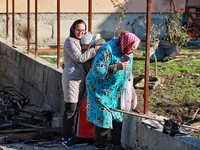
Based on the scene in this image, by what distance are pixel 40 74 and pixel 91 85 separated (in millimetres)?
3423

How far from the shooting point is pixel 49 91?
20.3ft

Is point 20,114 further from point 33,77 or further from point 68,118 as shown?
point 68,118

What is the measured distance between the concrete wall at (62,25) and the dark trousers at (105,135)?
7.78 meters

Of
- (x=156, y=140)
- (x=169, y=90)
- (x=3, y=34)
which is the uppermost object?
(x=3, y=34)

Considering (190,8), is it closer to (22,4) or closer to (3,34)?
(22,4)

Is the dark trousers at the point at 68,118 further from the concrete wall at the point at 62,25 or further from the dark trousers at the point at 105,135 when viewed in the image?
the concrete wall at the point at 62,25

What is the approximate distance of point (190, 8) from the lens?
11.9 m

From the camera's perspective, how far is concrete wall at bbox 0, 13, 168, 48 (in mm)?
11086

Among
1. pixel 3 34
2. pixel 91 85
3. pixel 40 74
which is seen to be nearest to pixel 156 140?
pixel 91 85

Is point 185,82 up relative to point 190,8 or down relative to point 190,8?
down

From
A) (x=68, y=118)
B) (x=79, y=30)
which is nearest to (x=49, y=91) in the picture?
(x=68, y=118)

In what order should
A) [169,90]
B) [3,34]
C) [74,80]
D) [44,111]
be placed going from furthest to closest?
[3,34], [44,111], [169,90], [74,80]

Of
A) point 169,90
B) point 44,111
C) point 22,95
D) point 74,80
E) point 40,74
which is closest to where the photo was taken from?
point 74,80

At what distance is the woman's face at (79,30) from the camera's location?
403cm
